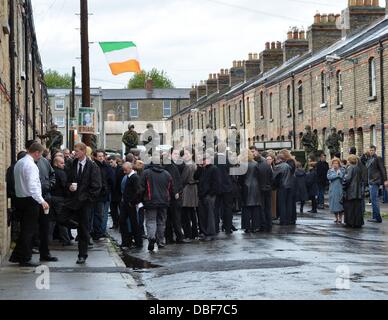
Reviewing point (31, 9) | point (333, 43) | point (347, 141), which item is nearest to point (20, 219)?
point (31, 9)

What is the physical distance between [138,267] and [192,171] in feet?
15.7

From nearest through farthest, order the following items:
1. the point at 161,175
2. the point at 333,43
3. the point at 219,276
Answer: the point at 219,276
the point at 161,175
the point at 333,43

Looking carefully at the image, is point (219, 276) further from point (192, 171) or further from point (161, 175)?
point (192, 171)

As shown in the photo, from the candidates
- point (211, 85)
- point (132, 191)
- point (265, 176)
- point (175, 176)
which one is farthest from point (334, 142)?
point (211, 85)

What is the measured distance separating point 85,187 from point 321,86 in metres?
31.8

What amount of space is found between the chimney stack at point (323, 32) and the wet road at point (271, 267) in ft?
109

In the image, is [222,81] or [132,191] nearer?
[132,191]

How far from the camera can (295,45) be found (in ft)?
191

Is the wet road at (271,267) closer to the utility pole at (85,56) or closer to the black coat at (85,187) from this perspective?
the black coat at (85,187)

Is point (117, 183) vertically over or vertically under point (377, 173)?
under

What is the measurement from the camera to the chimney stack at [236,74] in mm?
71375

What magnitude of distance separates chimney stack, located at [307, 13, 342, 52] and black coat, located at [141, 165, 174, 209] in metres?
36.2

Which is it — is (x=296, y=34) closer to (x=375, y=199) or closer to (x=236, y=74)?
(x=236, y=74)
